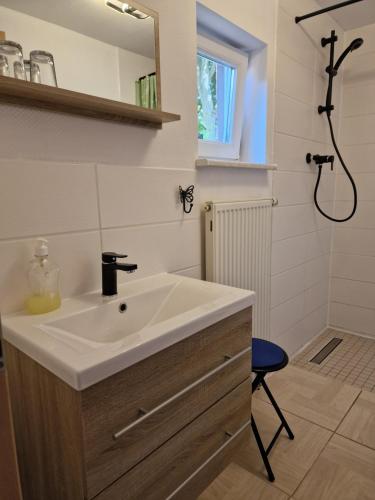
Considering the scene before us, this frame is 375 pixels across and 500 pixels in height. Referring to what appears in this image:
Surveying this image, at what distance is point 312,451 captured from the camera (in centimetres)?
151

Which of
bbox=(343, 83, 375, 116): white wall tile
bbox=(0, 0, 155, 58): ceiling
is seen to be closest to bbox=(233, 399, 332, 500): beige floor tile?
bbox=(0, 0, 155, 58): ceiling

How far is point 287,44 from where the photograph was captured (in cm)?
189

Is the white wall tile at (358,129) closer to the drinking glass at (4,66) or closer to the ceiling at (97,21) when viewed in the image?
the ceiling at (97,21)

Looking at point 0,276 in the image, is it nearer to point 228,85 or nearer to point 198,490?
point 198,490

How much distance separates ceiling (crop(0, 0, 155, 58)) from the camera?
2.92 feet

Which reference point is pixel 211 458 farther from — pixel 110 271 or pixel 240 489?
pixel 110 271

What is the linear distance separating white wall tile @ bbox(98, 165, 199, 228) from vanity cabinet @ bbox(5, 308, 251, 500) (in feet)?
1.64

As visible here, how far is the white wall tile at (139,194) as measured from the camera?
111 cm

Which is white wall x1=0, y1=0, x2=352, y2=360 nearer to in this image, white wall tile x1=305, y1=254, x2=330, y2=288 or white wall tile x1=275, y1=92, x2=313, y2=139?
white wall tile x1=275, y1=92, x2=313, y2=139

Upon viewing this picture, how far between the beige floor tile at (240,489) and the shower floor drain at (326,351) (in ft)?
3.68

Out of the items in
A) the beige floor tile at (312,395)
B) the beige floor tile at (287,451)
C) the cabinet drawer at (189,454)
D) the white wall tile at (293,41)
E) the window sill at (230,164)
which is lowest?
the beige floor tile at (287,451)

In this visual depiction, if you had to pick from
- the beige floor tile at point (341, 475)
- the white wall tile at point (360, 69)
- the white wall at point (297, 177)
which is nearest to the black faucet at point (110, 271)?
the beige floor tile at point (341, 475)

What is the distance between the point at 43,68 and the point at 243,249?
1139 mm

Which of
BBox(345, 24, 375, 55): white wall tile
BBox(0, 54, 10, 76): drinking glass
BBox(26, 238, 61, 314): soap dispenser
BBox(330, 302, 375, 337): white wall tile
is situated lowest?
BBox(330, 302, 375, 337): white wall tile
